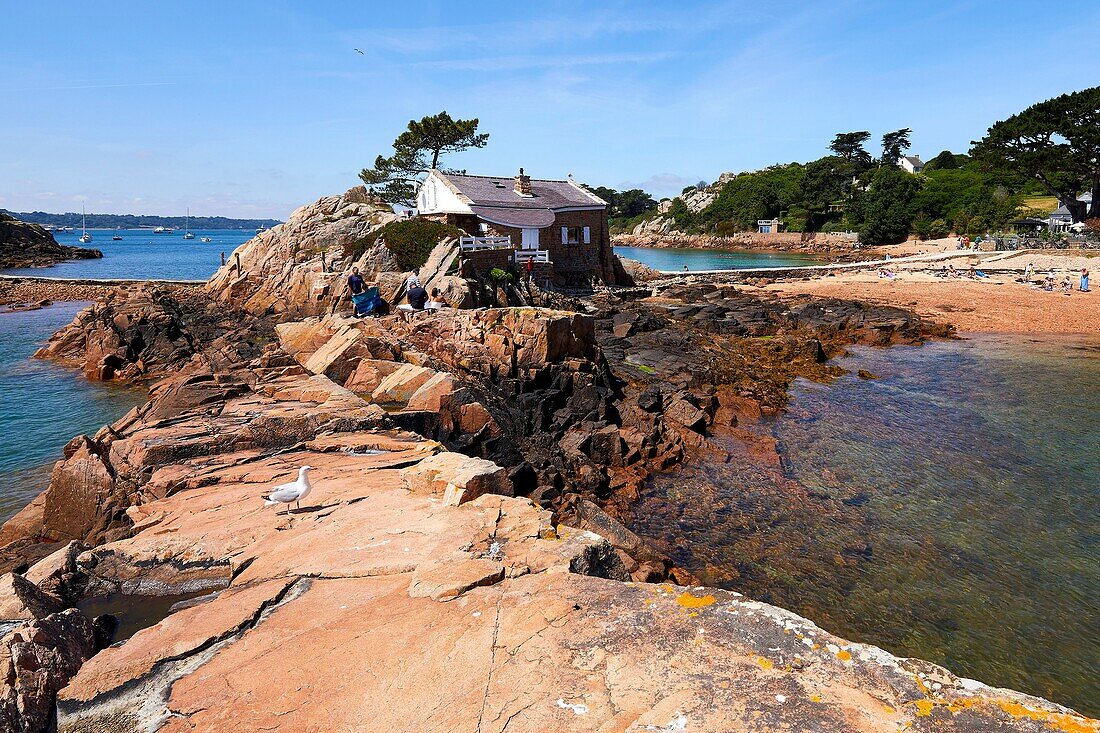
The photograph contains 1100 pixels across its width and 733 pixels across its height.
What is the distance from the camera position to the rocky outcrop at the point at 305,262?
3378 cm

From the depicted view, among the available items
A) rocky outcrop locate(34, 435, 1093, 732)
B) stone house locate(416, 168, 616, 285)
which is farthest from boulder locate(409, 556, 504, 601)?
stone house locate(416, 168, 616, 285)

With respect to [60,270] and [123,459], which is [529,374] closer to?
[123,459]

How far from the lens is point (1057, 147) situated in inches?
2645

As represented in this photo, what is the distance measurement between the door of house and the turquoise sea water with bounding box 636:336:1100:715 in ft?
78.3

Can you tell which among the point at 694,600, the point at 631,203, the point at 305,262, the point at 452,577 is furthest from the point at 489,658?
the point at 631,203

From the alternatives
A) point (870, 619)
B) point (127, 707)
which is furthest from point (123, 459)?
point (870, 619)

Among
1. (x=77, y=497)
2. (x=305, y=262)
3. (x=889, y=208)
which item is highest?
(x=889, y=208)

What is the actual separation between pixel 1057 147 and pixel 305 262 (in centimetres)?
8046

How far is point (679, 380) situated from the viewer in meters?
23.8

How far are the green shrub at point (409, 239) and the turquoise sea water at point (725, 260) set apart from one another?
44264 millimetres

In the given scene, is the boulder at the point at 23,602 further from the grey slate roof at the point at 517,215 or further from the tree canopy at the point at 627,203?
the tree canopy at the point at 627,203

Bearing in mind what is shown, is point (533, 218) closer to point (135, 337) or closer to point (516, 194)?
point (516, 194)

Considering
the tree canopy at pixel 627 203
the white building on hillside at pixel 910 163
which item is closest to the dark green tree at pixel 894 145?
the white building on hillside at pixel 910 163

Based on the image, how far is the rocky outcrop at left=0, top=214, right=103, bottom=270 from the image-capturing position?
85.8 metres
